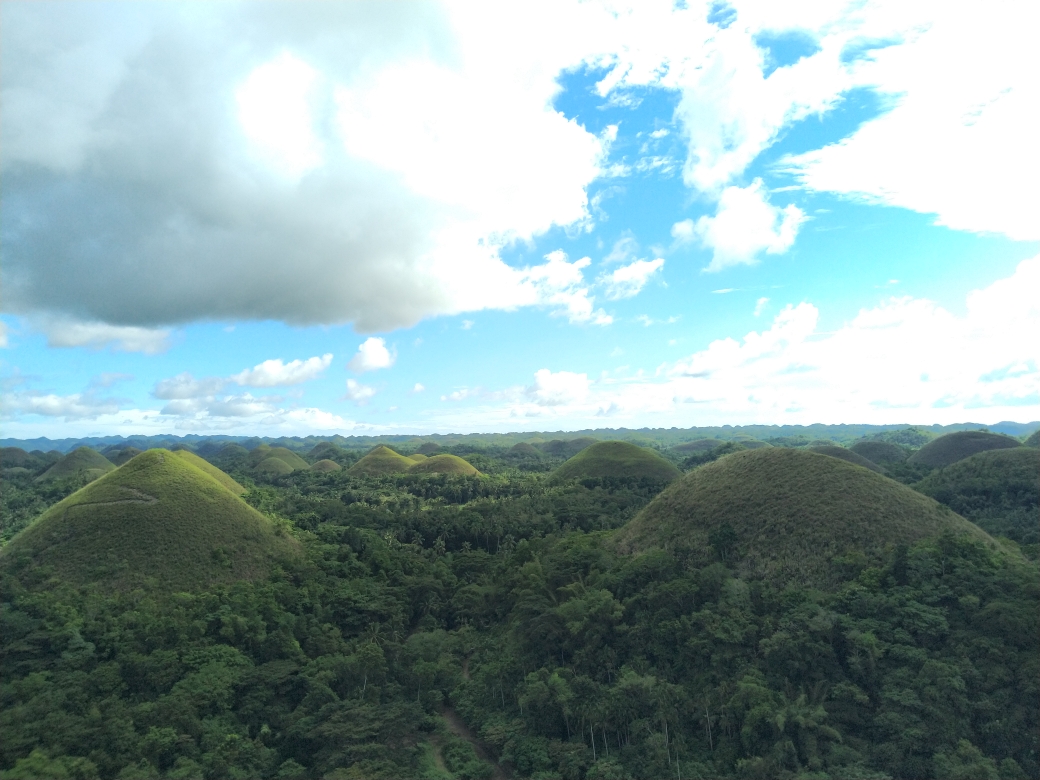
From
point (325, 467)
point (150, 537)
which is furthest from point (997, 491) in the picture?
point (325, 467)

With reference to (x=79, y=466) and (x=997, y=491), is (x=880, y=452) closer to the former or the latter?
(x=997, y=491)

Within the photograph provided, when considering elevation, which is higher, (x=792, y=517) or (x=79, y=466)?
(x=79, y=466)

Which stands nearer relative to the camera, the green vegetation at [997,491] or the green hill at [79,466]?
the green vegetation at [997,491]

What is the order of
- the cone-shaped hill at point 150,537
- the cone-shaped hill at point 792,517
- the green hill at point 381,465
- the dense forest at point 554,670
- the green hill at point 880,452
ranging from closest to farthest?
1. the dense forest at point 554,670
2. the cone-shaped hill at point 792,517
3. the cone-shaped hill at point 150,537
4. the green hill at point 381,465
5. the green hill at point 880,452

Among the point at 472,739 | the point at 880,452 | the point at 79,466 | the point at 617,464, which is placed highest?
the point at 79,466

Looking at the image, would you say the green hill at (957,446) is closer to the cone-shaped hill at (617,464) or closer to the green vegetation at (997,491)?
the green vegetation at (997,491)

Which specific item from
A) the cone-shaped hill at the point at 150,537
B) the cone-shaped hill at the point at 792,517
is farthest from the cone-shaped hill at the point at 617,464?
the cone-shaped hill at the point at 150,537
